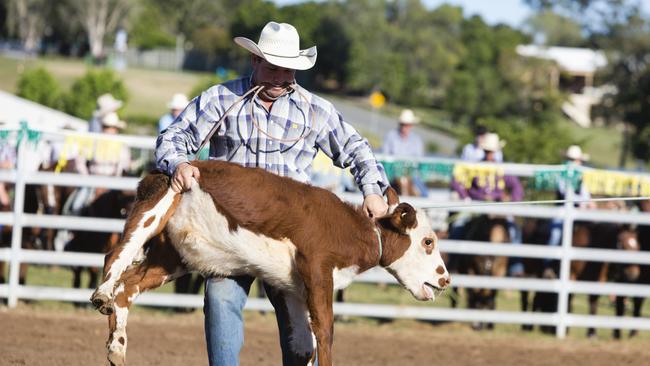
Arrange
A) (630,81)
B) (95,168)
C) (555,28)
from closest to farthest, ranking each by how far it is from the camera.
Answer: (95,168) < (630,81) < (555,28)

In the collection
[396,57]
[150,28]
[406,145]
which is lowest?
[406,145]

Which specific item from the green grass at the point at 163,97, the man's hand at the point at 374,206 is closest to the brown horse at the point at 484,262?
the man's hand at the point at 374,206

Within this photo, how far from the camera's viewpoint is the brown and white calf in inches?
201

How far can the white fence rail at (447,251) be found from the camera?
1073 centimetres

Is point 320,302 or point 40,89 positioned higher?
point 40,89

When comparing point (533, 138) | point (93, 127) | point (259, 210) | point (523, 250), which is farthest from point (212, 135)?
point (533, 138)

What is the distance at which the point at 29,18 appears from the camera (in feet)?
293

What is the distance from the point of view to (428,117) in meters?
74.9

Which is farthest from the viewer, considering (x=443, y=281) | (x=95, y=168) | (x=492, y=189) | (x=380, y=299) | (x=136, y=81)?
(x=136, y=81)

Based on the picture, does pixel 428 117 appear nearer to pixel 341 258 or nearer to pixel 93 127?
pixel 93 127

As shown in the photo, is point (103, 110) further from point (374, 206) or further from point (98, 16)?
point (98, 16)

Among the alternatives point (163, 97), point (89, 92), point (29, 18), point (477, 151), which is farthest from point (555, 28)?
point (477, 151)

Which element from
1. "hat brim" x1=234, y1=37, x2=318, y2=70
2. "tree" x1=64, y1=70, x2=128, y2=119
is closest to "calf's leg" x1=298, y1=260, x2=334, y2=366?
"hat brim" x1=234, y1=37, x2=318, y2=70

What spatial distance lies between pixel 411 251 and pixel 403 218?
0.60 feet
